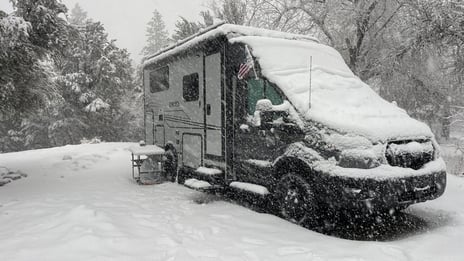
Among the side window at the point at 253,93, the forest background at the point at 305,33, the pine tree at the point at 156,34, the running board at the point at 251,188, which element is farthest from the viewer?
the pine tree at the point at 156,34

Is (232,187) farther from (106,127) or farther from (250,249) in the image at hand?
(106,127)

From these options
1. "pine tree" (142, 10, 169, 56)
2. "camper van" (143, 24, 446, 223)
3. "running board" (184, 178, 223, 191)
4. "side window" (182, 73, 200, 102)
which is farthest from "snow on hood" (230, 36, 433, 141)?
"pine tree" (142, 10, 169, 56)

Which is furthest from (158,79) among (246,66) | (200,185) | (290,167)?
(290,167)

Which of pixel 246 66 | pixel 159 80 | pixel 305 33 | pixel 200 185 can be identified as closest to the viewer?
pixel 246 66

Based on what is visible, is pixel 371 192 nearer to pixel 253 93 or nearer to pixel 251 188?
pixel 251 188

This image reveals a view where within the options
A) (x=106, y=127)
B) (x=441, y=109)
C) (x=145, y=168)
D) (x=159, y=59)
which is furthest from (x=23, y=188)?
(x=106, y=127)

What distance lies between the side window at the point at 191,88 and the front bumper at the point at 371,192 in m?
3.65

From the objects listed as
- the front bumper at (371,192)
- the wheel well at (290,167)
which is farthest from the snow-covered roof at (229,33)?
the front bumper at (371,192)

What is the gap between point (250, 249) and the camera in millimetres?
4629

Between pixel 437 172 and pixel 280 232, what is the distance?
2263mm

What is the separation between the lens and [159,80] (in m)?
10.0

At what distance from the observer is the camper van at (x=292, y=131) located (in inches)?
199

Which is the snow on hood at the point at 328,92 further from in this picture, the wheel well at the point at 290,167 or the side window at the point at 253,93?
the wheel well at the point at 290,167

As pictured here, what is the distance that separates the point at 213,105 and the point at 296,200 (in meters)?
2.59
